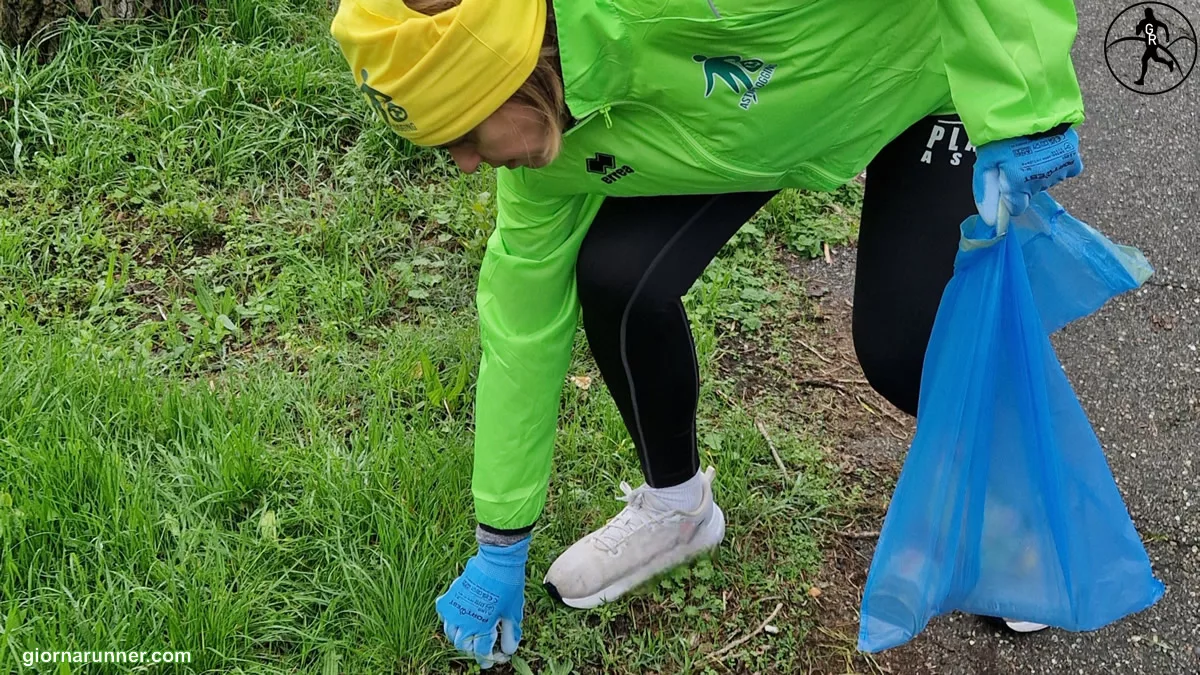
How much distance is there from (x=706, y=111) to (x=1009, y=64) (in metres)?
0.40

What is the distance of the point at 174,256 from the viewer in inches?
115

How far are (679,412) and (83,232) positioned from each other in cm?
193

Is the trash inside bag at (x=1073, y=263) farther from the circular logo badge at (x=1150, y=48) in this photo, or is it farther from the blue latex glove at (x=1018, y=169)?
the circular logo badge at (x=1150, y=48)

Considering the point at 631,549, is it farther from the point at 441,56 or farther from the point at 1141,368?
the point at 1141,368

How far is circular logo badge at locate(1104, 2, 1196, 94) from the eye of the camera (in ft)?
12.8

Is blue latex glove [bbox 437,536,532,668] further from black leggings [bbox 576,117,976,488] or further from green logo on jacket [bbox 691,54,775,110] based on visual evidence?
green logo on jacket [bbox 691,54,775,110]

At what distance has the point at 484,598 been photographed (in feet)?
6.16

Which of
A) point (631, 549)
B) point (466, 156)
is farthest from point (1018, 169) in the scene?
point (631, 549)

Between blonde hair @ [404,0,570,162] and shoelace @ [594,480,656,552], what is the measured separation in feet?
2.94

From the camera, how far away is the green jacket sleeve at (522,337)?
1.74 meters

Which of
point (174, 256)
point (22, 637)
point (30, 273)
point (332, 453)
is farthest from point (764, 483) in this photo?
point (30, 273)

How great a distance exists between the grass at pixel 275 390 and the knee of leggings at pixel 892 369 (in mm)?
518

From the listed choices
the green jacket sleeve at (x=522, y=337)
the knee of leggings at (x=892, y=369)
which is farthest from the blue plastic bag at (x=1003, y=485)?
the green jacket sleeve at (x=522, y=337)

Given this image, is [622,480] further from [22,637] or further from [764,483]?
[22,637]
